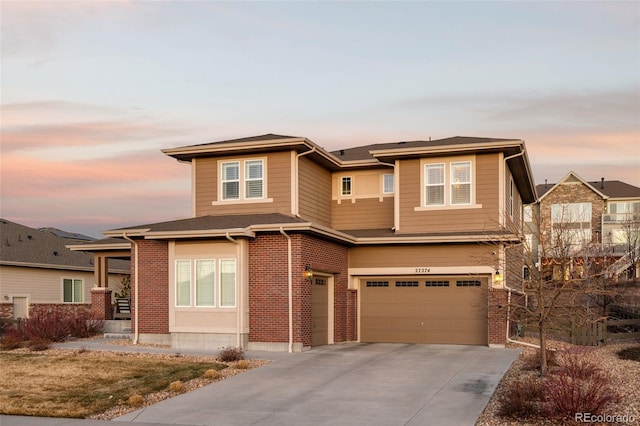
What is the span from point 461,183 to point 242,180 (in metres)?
7.57

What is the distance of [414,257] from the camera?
82.3 feet

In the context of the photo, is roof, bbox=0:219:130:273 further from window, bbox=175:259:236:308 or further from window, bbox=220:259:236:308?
window, bbox=220:259:236:308

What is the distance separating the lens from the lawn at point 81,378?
14.6m

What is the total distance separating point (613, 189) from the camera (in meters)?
64.6

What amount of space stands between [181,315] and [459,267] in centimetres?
925

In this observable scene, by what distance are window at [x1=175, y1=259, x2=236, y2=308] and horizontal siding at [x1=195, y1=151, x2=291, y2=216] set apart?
3.30 metres

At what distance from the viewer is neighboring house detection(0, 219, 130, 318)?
33.7 meters

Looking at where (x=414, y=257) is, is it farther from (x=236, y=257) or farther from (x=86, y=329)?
(x=86, y=329)

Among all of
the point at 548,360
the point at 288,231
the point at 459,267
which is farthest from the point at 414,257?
the point at 548,360

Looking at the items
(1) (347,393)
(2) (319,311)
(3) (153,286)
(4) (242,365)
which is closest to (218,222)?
(3) (153,286)

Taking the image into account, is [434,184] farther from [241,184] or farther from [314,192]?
[241,184]

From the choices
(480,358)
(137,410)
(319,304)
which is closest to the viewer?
(137,410)

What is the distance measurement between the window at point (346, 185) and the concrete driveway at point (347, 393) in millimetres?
9003

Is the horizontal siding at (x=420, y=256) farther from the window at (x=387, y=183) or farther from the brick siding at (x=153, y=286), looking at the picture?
the brick siding at (x=153, y=286)
